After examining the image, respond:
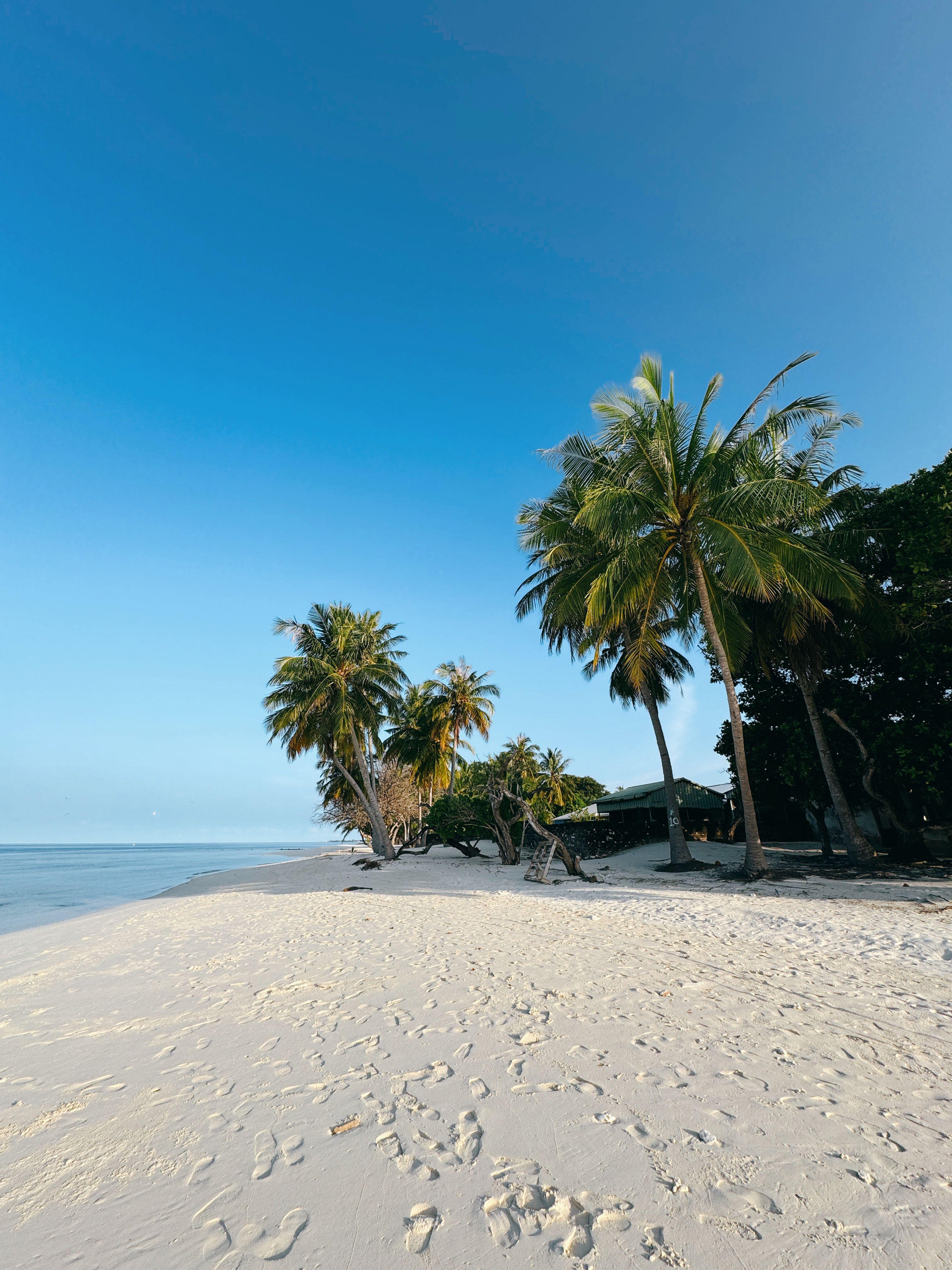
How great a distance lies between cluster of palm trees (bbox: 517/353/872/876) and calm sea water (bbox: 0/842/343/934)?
1498 cm

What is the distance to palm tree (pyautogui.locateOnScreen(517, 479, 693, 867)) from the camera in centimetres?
1480

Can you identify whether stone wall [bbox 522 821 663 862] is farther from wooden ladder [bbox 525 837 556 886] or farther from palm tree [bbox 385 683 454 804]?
palm tree [bbox 385 683 454 804]

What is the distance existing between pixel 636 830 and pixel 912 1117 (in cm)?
2164

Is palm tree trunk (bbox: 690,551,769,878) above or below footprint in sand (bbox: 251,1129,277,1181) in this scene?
above

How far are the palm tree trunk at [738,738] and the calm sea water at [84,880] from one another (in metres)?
15.4

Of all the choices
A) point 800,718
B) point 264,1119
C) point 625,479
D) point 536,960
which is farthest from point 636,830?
point 264,1119

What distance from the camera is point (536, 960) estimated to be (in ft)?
20.3

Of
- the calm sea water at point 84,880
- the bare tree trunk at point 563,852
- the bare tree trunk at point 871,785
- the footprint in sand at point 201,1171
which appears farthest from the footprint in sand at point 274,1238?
the bare tree trunk at point 871,785

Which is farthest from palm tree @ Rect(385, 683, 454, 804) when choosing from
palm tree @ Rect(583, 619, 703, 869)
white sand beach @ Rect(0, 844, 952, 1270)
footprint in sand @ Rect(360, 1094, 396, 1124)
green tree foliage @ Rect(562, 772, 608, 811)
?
footprint in sand @ Rect(360, 1094, 396, 1124)

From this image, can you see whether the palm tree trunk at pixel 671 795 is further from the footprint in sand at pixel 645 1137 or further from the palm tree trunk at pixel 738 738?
the footprint in sand at pixel 645 1137

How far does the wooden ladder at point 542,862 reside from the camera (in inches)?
594

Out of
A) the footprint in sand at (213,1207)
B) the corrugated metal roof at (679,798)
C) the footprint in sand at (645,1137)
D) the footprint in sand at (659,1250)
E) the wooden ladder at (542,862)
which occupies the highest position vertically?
the corrugated metal roof at (679,798)

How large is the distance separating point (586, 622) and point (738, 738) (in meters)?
4.20

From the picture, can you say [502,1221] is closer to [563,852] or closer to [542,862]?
[563,852]
